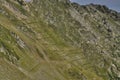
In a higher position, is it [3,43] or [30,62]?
[3,43]

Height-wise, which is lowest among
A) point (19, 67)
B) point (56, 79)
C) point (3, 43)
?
point (56, 79)

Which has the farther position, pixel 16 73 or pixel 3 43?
pixel 3 43

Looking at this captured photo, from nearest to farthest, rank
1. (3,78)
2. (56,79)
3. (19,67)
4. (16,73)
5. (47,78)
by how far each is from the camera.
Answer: (3,78)
(16,73)
(19,67)
(47,78)
(56,79)

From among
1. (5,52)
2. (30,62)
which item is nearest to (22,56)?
(30,62)

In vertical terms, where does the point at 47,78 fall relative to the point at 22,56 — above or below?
below

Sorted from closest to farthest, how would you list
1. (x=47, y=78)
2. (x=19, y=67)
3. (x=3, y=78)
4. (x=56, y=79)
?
(x=3, y=78) → (x=19, y=67) → (x=47, y=78) → (x=56, y=79)

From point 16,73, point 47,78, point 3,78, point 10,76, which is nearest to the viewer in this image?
point 3,78

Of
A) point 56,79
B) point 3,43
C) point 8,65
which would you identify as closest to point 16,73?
point 8,65

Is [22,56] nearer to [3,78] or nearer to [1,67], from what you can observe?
[1,67]

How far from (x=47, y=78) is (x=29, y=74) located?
16.3 metres

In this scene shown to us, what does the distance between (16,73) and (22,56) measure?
33508mm

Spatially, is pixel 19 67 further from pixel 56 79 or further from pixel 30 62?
pixel 56 79

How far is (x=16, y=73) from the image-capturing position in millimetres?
154875

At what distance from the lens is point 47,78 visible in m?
184
